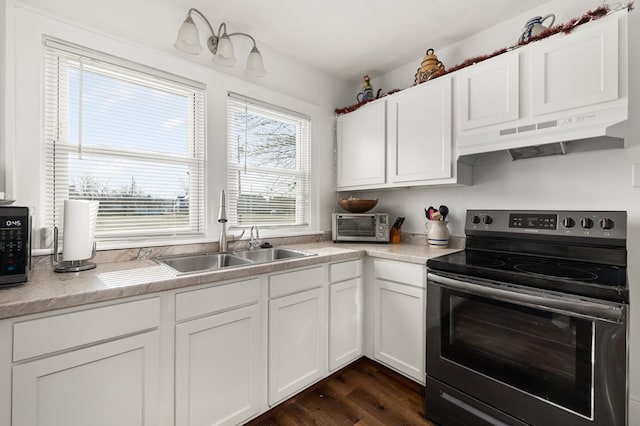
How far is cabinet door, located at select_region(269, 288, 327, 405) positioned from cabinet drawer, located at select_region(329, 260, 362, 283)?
130mm

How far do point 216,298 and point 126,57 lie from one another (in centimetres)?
151

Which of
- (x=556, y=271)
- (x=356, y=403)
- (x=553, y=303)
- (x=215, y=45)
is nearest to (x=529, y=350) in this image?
(x=553, y=303)

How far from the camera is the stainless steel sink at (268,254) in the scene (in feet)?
6.83

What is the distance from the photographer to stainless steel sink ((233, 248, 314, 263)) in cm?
208

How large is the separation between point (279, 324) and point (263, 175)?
49.2 inches

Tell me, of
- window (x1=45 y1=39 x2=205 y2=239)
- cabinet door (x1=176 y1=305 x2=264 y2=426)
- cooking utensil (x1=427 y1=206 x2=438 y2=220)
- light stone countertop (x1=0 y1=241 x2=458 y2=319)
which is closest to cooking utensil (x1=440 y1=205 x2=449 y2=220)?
cooking utensil (x1=427 y1=206 x2=438 y2=220)

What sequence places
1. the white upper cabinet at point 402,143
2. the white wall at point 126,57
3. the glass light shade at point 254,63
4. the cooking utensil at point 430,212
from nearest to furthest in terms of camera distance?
the white wall at point 126,57, the glass light shade at point 254,63, the white upper cabinet at point 402,143, the cooking utensil at point 430,212

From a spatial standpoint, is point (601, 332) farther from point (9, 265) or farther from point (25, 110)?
point (25, 110)

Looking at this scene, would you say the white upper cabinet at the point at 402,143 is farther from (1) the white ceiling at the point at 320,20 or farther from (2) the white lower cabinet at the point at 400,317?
(2) the white lower cabinet at the point at 400,317

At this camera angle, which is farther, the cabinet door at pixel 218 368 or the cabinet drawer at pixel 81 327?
the cabinet door at pixel 218 368

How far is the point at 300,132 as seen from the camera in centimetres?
269

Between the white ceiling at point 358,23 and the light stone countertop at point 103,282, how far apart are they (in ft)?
5.55

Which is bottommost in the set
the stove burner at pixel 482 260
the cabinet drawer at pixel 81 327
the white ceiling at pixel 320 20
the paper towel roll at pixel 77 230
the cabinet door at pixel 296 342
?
the cabinet door at pixel 296 342

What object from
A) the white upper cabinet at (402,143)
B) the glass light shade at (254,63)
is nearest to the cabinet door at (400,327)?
the white upper cabinet at (402,143)
